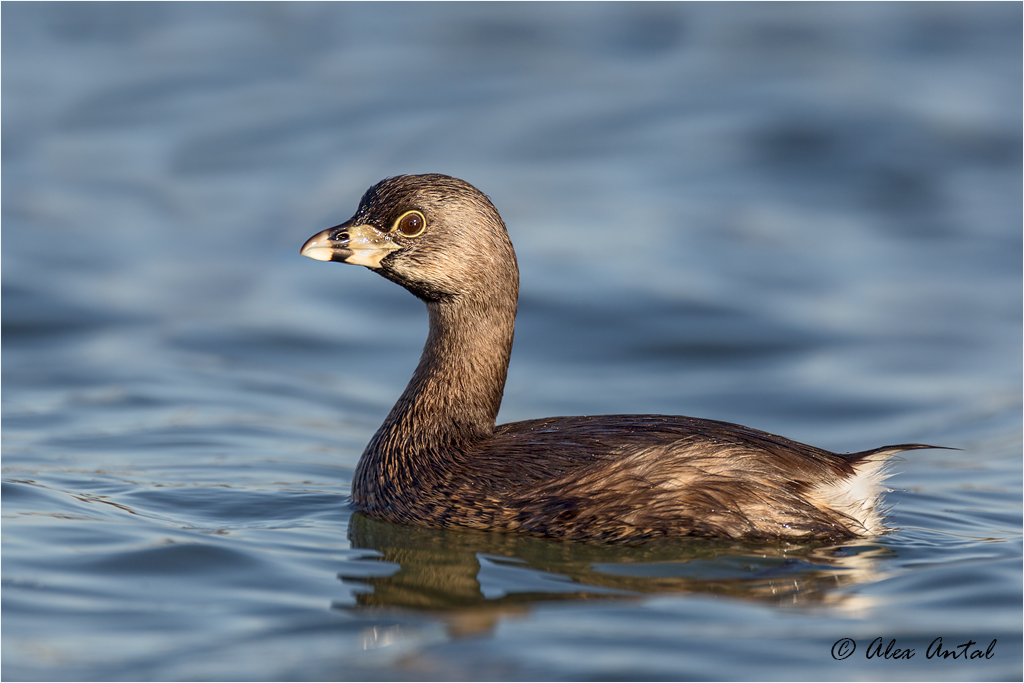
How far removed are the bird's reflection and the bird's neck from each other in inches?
28.7

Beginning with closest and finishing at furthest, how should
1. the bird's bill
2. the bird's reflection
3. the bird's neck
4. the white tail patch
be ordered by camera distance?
1. the bird's reflection
2. the white tail patch
3. the bird's bill
4. the bird's neck

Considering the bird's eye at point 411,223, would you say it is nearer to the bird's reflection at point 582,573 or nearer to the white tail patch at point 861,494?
the bird's reflection at point 582,573

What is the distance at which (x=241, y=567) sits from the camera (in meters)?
6.77

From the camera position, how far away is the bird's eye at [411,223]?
7855mm

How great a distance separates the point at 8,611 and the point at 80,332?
7.74 m

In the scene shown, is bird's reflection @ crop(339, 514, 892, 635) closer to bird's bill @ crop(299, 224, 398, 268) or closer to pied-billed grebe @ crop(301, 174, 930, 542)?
pied-billed grebe @ crop(301, 174, 930, 542)

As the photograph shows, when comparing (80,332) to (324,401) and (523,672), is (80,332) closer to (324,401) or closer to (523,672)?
(324,401)

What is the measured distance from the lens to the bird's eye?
309 inches

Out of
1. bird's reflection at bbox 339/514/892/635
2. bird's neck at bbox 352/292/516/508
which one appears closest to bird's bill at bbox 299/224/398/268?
bird's neck at bbox 352/292/516/508

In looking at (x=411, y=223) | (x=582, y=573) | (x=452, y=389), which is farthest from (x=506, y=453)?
(x=411, y=223)

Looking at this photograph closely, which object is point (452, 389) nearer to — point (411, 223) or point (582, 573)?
point (411, 223)

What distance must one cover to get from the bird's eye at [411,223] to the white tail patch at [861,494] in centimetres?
259

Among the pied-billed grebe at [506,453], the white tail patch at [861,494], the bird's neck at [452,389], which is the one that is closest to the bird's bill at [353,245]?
the pied-billed grebe at [506,453]

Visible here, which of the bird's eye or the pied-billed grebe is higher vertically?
the bird's eye
